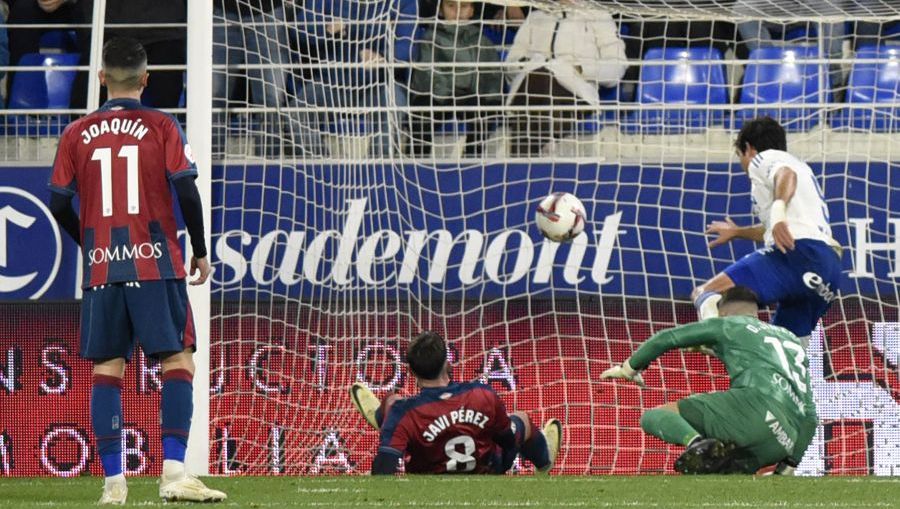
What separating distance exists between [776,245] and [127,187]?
3.53 m

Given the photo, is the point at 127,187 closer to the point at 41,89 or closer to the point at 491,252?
the point at 491,252

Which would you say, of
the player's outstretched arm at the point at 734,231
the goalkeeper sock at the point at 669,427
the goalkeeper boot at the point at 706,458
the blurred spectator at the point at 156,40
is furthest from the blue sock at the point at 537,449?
the blurred spectator at the point at 156,40

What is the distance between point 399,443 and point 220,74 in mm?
3260

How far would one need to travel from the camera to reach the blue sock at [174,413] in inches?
232

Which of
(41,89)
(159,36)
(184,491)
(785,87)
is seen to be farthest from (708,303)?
(41,89)

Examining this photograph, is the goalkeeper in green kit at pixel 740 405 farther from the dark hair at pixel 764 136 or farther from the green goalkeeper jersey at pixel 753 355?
the dark hair at pixel 764 136

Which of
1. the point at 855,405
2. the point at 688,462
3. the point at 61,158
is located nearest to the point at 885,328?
the point at 855,405

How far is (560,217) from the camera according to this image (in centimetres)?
898

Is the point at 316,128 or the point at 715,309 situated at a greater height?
the point at 316,128

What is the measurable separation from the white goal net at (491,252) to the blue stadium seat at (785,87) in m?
0.22

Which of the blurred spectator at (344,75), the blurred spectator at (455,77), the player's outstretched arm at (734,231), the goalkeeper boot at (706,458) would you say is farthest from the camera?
the blurred spectator at (455,77)

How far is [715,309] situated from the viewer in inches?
334

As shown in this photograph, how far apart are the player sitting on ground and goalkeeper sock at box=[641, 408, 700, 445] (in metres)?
0.63

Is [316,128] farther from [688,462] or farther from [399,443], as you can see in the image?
[688,462]
